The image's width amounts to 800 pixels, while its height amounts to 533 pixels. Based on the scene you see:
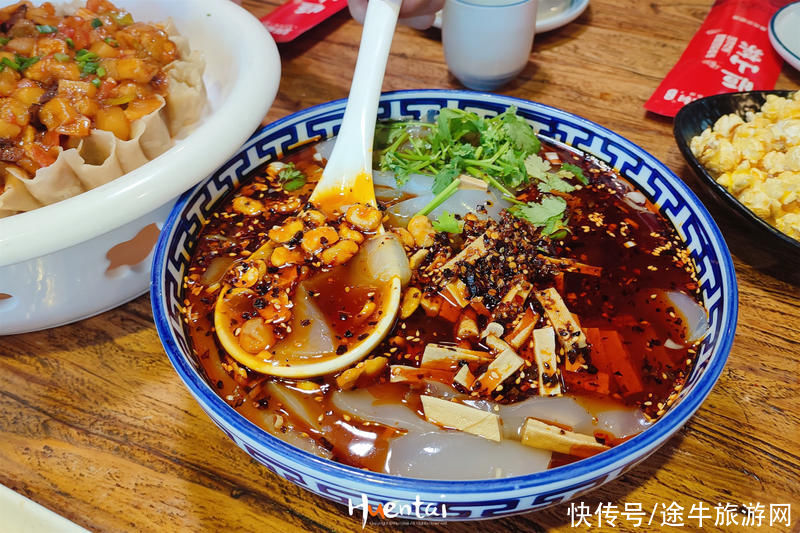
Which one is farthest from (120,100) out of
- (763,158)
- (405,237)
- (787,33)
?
(787,33)

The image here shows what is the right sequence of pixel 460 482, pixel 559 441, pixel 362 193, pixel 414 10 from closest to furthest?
1. pixel 460 482
2. pixel 559 441
3. pixel 362 193
4. pixel 414 10

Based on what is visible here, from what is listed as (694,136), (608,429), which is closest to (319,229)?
(608,429)

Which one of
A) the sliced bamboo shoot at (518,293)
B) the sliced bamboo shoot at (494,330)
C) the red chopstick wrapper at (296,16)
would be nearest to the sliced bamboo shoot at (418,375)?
the sliced bamboo shoot at (494,330)

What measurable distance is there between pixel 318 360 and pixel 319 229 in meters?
0.34

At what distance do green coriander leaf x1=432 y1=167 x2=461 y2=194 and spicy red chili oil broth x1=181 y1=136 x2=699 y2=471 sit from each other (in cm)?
32

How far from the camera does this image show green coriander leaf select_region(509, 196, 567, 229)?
54.6 inches

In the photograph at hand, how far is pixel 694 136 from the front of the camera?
1668mm

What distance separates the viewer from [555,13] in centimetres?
237

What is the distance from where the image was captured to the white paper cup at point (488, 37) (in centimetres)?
183

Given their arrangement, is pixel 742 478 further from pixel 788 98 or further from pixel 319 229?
pixel 788 98

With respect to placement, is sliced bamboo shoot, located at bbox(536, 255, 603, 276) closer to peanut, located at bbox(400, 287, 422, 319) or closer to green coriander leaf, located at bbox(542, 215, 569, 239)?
green coriander leaf, located at bbox(542, 215, 569, 239)

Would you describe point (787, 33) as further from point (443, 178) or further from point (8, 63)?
point (8, 63)

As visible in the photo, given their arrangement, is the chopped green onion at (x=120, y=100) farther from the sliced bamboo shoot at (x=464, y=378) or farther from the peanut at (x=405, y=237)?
the sliced bamboo shoot at (x=464, y=378)

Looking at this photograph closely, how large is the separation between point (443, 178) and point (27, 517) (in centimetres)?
114
